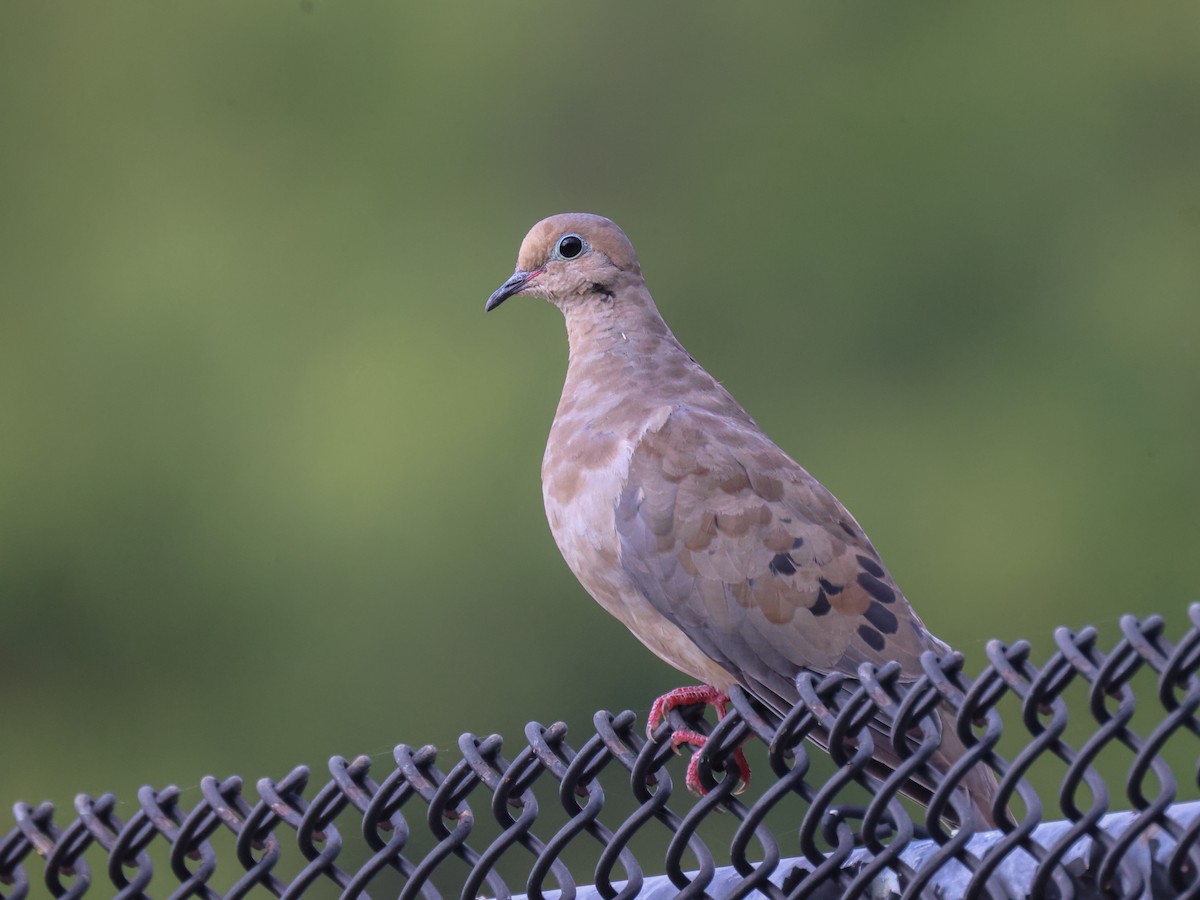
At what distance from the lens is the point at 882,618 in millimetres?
2791

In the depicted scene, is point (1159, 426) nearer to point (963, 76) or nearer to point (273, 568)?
point (963, 76)

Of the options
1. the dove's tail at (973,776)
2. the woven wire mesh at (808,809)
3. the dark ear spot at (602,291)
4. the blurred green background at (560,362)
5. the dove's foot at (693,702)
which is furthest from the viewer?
the blurred green background at (560,362)

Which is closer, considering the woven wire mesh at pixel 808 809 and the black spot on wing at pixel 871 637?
the woven wire mesh at pixel 808 809

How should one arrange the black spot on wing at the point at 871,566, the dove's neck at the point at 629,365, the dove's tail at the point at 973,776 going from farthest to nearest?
1. the dove's neck at the point at 629,365
2. the black spot on wing at the point at 871,566
3. the dove's tail at the point at 973,776

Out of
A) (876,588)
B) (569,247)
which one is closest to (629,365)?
(569,247)

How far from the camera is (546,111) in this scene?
1113cm

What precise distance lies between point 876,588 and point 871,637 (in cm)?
11

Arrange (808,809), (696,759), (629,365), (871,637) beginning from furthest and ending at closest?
(629,365)
(871,637)
(696,759)
(808,809)

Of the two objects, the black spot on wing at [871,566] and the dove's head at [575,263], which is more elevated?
the dove's head at [575,263]

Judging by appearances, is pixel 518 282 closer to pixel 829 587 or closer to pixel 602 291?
pixel 602 291

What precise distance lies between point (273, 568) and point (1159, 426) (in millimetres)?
4874

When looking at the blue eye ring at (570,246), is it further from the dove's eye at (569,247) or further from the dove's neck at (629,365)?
the dove's neck at (629,365)

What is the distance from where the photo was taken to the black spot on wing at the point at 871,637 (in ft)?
9.04

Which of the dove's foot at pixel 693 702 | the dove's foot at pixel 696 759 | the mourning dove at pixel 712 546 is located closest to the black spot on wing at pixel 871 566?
the mourning dove at pixel 712 546
